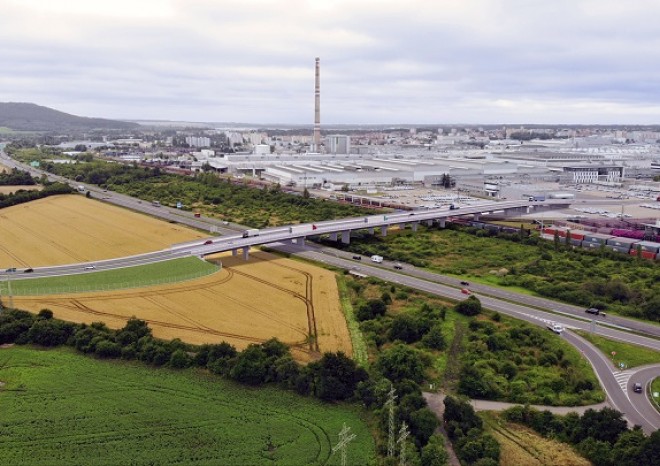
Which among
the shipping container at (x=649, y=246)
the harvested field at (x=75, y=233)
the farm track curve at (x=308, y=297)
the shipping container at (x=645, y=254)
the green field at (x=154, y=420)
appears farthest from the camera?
the shipping container at (x=649, y=246)

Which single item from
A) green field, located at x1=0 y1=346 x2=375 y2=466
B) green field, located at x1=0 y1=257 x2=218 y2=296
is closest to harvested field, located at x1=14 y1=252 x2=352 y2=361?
green field, located at x1=0 y1=257 x2=218 y2=296

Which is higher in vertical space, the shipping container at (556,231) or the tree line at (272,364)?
the shipping container at (556,231)

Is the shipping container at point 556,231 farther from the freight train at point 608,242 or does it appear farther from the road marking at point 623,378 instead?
the road marking at point 623,378

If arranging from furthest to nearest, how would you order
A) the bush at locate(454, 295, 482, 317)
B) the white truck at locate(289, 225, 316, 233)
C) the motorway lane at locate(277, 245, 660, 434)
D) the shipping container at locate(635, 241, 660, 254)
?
the white truck at locate(289, 225, 316, 233)
the shipping container at locate(635, 241, 660, 254)
the bush at locate(454, 295, 482, 317)
the motorway lane at locate(277, 245, 660, 434)

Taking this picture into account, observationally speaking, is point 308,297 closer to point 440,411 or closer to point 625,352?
point 440,411

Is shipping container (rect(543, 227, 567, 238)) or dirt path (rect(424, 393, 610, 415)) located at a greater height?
shipping container (rect(543, 227, 567, 238))

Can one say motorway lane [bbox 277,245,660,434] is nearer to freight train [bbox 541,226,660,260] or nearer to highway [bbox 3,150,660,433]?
highway [bbox 3,150,660,433]

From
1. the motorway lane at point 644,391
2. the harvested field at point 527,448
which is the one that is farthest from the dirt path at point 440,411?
the motorway lane at point 644,391

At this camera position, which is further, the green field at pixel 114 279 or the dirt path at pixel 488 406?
the green field at pixel 114 279
